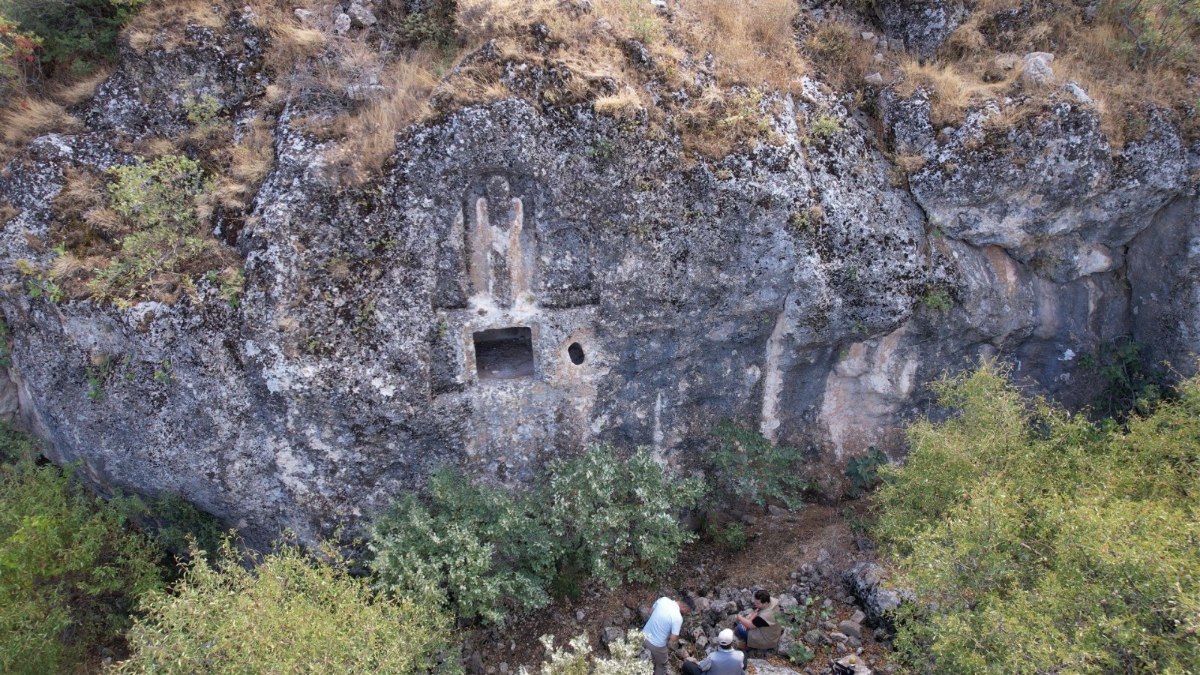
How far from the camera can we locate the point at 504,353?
12.4 metres

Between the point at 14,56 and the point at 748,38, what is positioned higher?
the point at 748,38

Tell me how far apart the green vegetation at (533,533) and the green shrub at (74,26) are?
8.60 metres

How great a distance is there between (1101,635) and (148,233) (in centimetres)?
1215

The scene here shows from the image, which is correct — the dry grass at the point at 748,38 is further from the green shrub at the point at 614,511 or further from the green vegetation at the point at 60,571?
the green vegetation at the point at 60,571

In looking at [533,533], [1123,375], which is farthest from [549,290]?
[1123,375]

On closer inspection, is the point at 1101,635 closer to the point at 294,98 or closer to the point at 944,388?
the point at 944,388

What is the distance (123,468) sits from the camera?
37.1ft

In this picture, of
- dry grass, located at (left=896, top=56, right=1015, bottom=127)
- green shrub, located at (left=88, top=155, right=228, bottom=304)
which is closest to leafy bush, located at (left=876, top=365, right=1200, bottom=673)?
dry grass, located at (left=896, top=56, right=1015, bottom=127)

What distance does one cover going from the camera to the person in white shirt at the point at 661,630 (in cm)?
954

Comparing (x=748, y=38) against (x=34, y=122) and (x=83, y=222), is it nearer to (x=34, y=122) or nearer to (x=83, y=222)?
(x=83, y=222)

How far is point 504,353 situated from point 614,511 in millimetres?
3246

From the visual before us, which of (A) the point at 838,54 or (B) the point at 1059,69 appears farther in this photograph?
(A) the point at 838,54

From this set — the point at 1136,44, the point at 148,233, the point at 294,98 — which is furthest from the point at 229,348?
the point at 1136,44

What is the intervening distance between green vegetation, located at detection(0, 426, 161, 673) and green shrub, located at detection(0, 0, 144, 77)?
644cm
